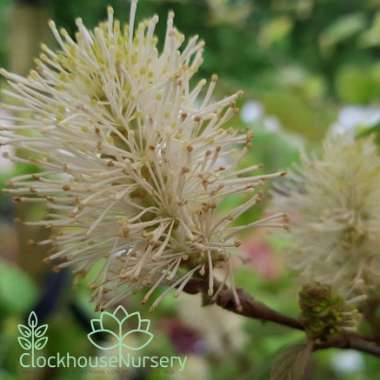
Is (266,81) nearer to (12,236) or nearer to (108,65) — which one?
(12,236)

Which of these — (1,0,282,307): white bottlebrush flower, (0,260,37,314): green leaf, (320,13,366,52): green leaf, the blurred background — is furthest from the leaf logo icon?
(320,13,366,52): green leaf

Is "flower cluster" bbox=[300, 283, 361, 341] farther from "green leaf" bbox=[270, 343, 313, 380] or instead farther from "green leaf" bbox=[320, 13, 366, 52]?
"green leaf" bbox=[320, 13, 366, 52]

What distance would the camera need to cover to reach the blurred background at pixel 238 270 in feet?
3.07

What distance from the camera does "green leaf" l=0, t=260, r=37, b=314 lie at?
123 cm

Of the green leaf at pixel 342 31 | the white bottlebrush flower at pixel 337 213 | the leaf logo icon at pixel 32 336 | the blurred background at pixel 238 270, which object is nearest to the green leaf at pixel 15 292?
the blurred background at pixel 238 270

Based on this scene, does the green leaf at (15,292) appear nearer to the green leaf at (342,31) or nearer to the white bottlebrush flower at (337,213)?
the white bottlebrush flower at (337,213)

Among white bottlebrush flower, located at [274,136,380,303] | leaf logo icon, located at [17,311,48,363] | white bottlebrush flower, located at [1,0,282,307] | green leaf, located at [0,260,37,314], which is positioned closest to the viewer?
white bottlebrush flower, located at [1,0,282,307]

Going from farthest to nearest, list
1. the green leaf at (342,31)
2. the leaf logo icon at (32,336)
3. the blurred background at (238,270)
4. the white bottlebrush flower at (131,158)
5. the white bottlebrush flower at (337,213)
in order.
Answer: the green leaf at (342,31) → the blurred background at (238,270) → the leaf logo icon at (32,336) → the white bottlebrush flower at (337,213) → the white bottlebrush flower at (131,158)

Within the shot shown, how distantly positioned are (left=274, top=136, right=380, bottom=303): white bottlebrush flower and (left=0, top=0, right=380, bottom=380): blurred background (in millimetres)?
39

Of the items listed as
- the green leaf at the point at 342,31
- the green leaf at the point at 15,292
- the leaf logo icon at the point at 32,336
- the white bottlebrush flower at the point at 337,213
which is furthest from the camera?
the green leaf at the point at 342,31

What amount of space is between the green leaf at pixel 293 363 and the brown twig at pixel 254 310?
14 mm

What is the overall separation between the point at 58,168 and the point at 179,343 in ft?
2.78

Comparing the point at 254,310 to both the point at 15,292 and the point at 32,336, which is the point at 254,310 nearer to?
the point at 32,336

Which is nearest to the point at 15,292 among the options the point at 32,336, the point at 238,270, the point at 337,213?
the point at 238,270
